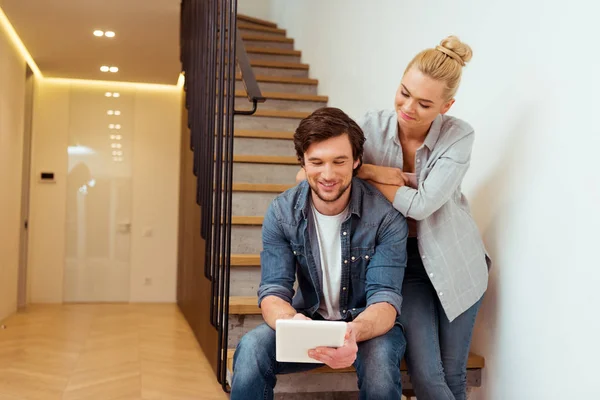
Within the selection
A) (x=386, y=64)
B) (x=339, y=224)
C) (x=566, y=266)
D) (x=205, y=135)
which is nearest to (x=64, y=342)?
(x=205, y=135)

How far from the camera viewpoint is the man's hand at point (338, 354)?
5.08 ft

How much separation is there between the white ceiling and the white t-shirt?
3.09 meters

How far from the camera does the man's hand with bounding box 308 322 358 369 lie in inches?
60.9

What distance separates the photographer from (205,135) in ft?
11.0

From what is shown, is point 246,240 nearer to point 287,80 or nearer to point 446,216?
point 446,216

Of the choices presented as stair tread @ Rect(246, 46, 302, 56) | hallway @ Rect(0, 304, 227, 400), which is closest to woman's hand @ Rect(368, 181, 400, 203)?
hallway @ Rect(0, 304, 227, 400)

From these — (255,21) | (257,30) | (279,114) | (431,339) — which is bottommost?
(431,339)

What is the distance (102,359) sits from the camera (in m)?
3.58

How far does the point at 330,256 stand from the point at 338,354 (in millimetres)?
408

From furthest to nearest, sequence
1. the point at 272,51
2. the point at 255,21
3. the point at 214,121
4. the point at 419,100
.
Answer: the point at 255,21 < the point at 272,51 < the point at 214,121 < the point at 419,100

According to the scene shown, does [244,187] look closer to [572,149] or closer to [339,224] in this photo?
[339,224]

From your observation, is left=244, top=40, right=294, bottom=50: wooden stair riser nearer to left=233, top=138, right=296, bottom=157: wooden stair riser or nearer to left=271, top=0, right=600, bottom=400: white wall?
left=233, top=138, right=296, bottom=157: wooden stair riser

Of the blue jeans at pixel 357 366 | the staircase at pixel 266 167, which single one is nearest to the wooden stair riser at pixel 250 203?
the staircase at pixel 266 167

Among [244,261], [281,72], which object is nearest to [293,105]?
[281,72]
